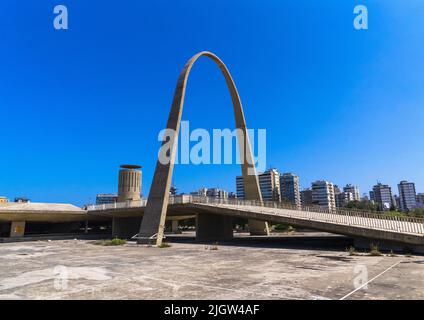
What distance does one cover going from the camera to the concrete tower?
64.6 m

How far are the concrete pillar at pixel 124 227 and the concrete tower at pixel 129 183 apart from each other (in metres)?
21.9

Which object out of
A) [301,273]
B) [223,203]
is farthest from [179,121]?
[301,273]

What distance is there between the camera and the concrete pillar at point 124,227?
41.5 metres

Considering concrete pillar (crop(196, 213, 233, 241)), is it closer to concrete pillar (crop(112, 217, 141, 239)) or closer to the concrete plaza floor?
concrete pillar (crop(112, 217, 141, 239))

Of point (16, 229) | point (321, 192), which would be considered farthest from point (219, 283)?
point (321, 192)

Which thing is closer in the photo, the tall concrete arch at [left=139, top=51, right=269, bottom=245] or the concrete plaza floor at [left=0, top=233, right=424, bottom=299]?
the concrete plaza floor at [left=0, top=233, right=424, bottom=299]

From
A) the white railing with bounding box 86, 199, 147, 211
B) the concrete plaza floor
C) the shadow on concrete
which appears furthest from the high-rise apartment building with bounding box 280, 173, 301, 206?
the concrete plaza floor

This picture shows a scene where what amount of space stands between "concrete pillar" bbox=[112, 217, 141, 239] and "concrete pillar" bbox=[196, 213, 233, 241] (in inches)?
558

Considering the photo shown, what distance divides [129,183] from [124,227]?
24525 millimetres

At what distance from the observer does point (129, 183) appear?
216ft

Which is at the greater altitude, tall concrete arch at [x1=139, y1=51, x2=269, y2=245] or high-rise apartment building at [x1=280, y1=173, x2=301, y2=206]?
high-rise apartment building at [x1=280, y1=173, x2=301, y2=206]

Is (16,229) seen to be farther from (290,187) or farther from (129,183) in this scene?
(290,187)
